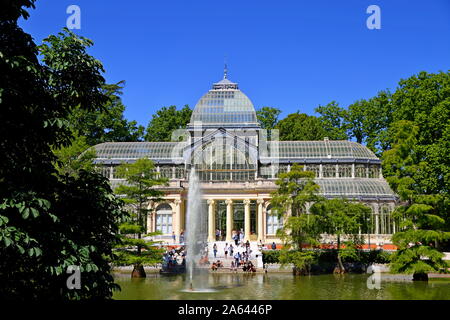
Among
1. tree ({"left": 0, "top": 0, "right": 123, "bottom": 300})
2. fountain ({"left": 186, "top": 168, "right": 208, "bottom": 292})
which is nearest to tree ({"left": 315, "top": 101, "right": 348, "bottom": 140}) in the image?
fountain ({"left": 186, "top": 168, "right": 208, "bottom": 292})

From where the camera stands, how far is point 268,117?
79.9m

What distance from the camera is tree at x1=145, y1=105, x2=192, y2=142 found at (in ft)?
250

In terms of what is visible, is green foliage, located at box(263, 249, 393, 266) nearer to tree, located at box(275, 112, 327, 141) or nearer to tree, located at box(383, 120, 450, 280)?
tree, located at box(383, 120, 450, 280)

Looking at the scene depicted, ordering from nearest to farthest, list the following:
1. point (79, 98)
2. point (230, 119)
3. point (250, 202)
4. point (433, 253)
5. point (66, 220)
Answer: point (66, 220) < point (79, 98) < point (433, 253) < point (250, 202) < point (230, 119)

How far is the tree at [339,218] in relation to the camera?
1487 inches

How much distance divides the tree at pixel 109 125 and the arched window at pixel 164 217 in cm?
1758

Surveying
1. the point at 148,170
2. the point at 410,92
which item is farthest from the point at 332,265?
the point at 410,92

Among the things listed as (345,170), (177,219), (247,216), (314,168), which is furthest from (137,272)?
(345,170)

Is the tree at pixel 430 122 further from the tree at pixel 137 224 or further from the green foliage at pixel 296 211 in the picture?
the tree at pixel 137 224

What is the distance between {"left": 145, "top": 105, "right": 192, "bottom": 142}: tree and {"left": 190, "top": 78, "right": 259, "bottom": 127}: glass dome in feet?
52.2

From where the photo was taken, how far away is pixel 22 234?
→ 9375 millimetres

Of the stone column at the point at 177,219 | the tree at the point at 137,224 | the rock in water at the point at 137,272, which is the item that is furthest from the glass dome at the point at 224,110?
the rock in water at the point at 137,272
